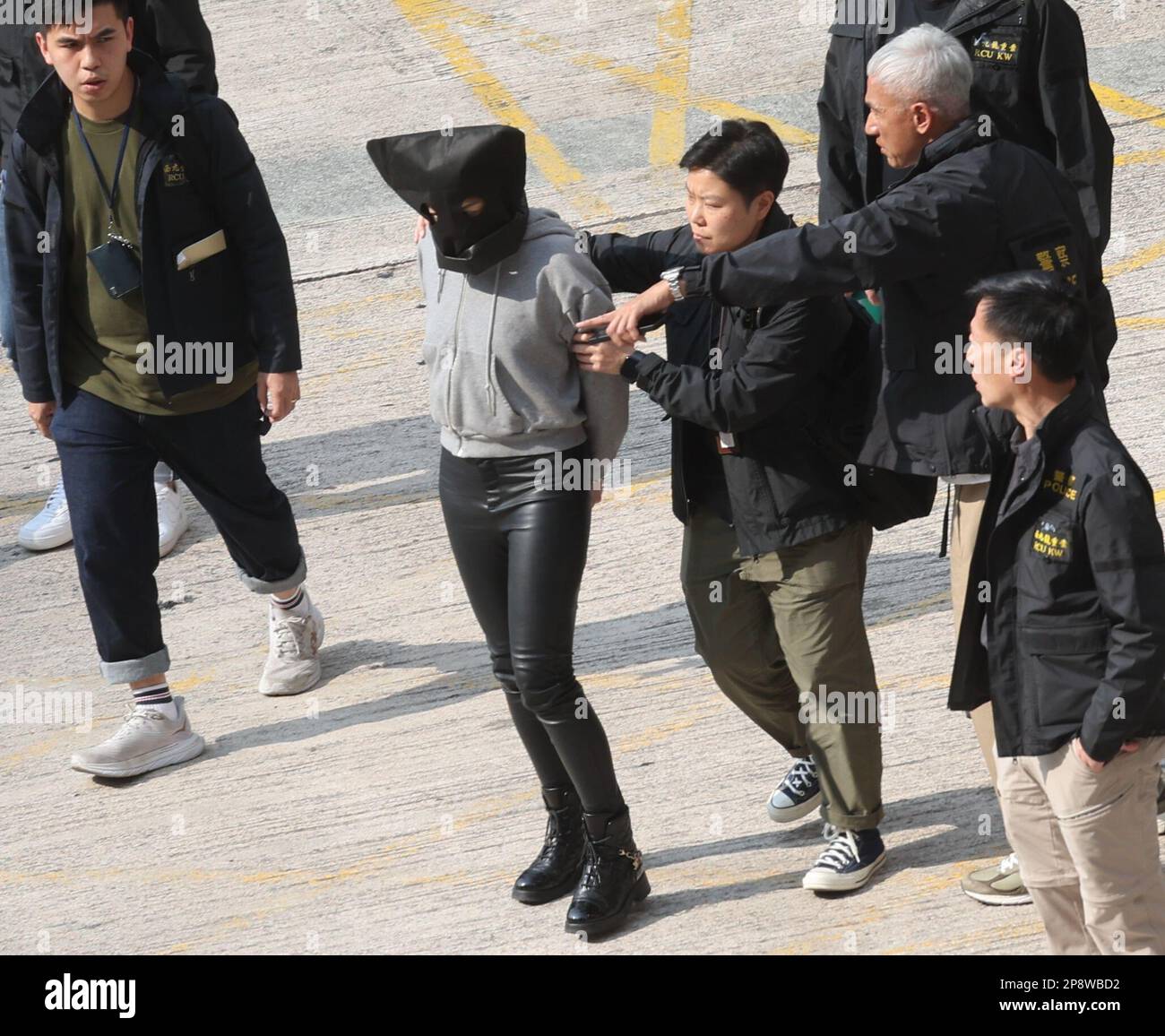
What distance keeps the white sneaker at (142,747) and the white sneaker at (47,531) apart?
5.64 feet

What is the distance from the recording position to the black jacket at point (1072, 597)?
12.1 feet

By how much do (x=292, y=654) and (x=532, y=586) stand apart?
6.70 ft

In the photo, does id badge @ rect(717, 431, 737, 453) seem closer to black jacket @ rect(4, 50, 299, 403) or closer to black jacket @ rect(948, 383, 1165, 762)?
black jacket @ rect(948, 383, 1165, 762)

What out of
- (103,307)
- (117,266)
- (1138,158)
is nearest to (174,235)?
(117,266)

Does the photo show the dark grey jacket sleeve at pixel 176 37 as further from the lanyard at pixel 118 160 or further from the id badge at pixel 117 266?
the id badge at pixel 117 266

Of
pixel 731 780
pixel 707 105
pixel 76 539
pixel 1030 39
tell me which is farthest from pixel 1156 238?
pixel 76 539

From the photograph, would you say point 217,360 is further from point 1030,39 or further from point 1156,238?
point 1156,238

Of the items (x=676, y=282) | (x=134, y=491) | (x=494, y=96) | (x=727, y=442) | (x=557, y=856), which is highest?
(x=676, y=282)

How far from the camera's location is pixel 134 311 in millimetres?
5457

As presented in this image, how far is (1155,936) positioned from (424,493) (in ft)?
14.0

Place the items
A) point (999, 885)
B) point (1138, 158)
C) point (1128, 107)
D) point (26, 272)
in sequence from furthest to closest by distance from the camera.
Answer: point (1128, 107) → point (1138, 158) → point (26, 272) → point (999, 885)

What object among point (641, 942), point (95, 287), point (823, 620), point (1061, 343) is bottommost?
point (641, 942)

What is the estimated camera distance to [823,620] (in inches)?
182

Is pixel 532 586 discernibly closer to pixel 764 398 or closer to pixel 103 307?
pixel 764 398
